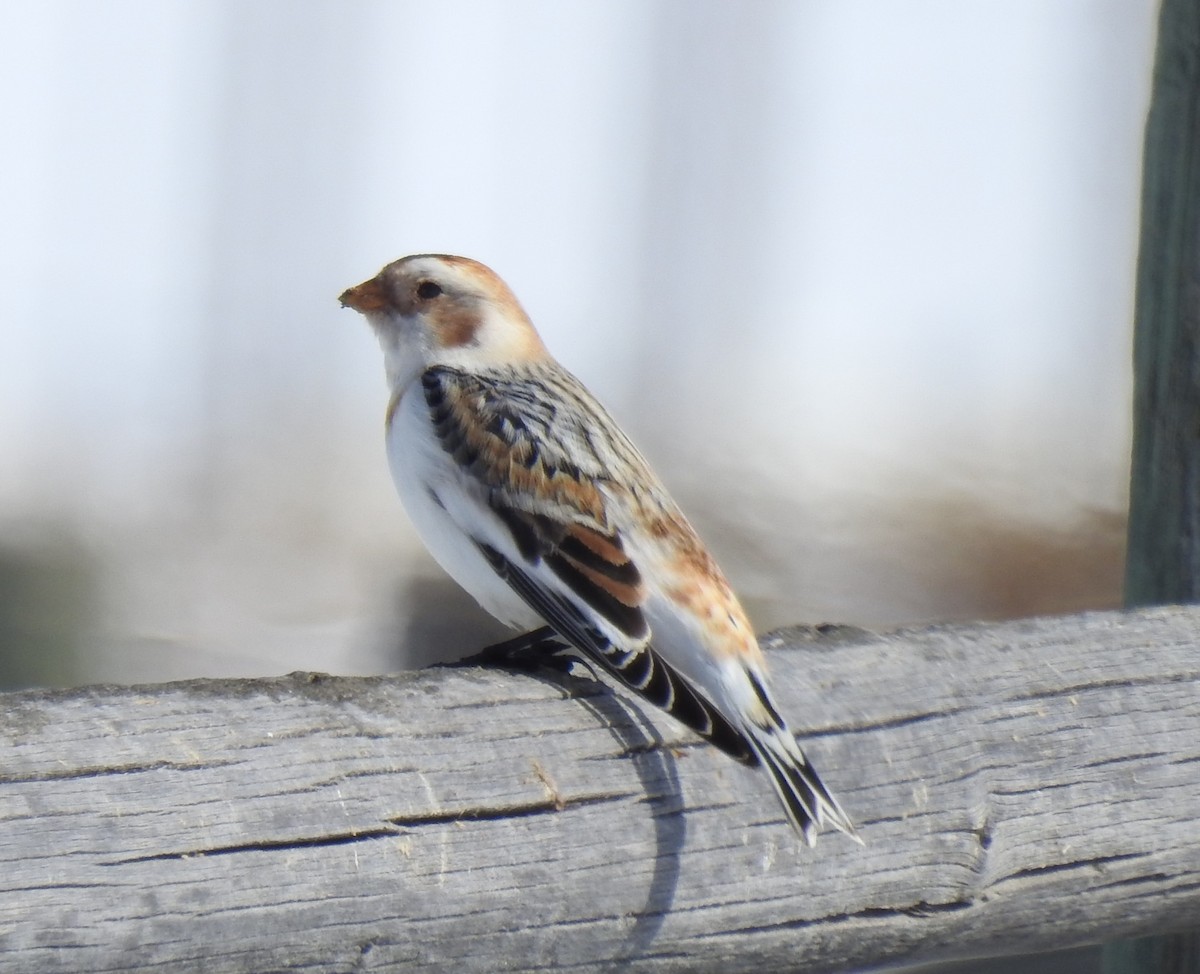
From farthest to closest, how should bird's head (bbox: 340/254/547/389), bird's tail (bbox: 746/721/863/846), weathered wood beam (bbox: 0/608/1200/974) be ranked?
1. bird's head (bbox: 340/254/547/389)
2. bird's tail (bbox: 746/721/863/846)
3. weathered wood beam (bbox: 0/608/1200/974)

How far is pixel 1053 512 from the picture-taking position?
5.68 m

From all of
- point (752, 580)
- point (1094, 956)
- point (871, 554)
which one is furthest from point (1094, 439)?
point (1094, 956)

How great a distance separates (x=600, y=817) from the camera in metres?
1.56

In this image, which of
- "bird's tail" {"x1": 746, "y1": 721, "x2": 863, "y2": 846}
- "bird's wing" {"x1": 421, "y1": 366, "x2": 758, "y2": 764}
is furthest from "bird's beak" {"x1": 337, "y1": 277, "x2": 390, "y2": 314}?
"bird's tail" {"x1": 746, "y1": 721, "x2": 863, "y2": 846}

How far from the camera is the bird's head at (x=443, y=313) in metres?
2.58

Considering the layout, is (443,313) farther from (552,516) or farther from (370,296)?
(552,516)

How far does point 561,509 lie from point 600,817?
60 centimetres

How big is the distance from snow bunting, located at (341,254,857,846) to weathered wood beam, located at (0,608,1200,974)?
7cm

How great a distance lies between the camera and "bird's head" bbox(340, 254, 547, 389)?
258 centimetres

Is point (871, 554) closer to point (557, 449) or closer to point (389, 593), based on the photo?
point (389, 593)

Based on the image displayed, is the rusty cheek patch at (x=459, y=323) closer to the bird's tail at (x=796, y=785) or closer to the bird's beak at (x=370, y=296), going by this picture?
the bird's beak at (x=370, y=296)

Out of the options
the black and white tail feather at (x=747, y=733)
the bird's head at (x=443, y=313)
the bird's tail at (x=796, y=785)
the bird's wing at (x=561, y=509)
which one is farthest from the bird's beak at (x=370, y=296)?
the bird's tail at (x=796, y=785)

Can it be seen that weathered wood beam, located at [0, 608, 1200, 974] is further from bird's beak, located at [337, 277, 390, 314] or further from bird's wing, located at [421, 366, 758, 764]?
bird's beak, located at [337, 277, 390, 314]

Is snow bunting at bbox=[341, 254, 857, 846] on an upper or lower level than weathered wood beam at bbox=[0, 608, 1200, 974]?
upper
